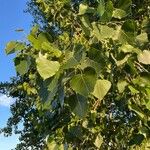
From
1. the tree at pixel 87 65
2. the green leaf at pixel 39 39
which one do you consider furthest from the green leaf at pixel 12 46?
the green leaf at pixel 39 39

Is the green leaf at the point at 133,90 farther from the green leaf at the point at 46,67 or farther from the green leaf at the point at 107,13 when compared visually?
the green leaf at the point at 46,67

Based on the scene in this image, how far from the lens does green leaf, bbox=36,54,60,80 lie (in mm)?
2187

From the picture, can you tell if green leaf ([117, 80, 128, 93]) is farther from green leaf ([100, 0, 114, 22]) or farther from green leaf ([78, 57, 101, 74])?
green leaf ([78, 57, 101, 74])

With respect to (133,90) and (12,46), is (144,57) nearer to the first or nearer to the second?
(133,90)

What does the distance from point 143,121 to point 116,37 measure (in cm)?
70

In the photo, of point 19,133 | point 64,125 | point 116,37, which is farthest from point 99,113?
point 19,133

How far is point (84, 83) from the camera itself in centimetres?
214

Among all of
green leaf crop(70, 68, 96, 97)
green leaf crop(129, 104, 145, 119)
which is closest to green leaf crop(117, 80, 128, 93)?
green leaf crop(129, 104, 145, 119)

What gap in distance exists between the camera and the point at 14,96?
25.2m

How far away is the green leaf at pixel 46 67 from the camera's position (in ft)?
7.18

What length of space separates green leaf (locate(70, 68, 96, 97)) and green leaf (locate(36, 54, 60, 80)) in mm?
132

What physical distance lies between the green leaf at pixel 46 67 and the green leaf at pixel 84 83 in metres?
0.13

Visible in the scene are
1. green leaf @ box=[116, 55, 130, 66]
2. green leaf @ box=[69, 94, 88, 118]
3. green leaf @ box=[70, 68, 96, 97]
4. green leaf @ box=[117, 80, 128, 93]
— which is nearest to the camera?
green leaf @ box=[70, 68, 96, 97]

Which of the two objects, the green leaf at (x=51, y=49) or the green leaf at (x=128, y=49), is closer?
the green leaf at (x=51, y=49)
